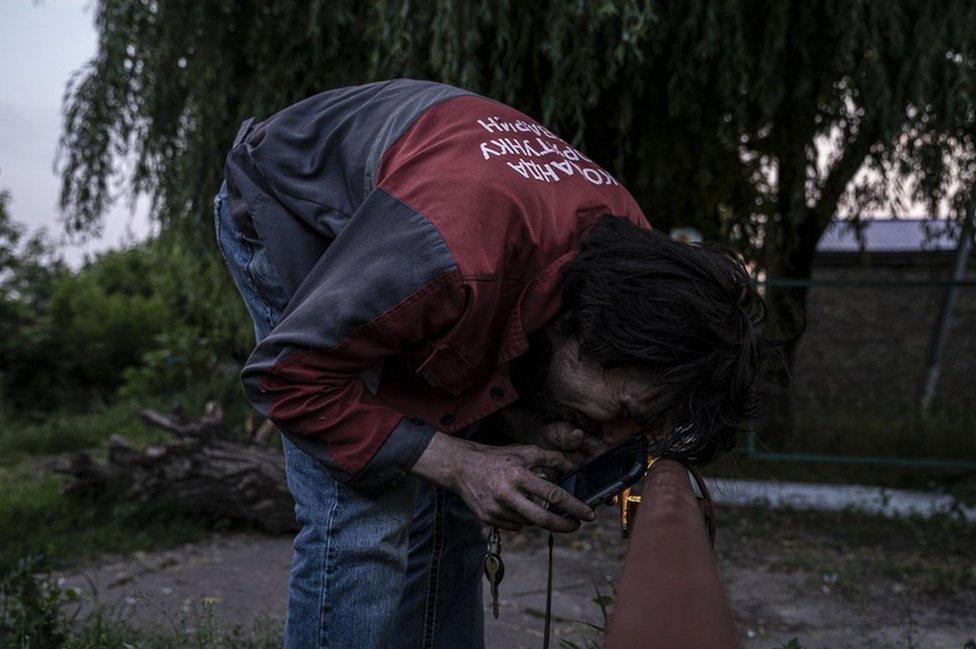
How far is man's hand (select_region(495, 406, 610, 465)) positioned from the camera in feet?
6.34

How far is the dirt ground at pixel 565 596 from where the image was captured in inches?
142

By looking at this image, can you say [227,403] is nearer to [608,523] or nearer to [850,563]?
[608,523]

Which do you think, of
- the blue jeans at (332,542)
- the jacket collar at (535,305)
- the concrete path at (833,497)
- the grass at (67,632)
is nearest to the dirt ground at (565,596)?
the grass at (67,632)

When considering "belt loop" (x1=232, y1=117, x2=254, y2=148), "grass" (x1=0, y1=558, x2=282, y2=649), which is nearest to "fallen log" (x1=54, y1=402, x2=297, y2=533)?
"grass" (x1=0, y1=558, x2=282, y2=649)

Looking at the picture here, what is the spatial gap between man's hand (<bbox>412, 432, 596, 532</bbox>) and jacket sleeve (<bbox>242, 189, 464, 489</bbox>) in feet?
0.15

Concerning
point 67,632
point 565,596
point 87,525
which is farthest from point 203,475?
point 67,632

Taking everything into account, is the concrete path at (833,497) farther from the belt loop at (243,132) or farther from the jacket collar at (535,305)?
the jacket collar at (535,305)

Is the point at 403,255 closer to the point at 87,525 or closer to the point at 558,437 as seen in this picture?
the point at 558,437

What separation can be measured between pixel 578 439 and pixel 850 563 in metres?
3.31

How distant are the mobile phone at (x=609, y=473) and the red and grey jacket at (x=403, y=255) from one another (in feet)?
0.74

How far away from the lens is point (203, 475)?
4.91 metres

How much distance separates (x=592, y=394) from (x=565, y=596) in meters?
2.46

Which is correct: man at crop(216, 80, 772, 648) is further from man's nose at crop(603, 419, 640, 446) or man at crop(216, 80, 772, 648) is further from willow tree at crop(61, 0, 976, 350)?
willow tree at crop(61, 0, 976, 350)

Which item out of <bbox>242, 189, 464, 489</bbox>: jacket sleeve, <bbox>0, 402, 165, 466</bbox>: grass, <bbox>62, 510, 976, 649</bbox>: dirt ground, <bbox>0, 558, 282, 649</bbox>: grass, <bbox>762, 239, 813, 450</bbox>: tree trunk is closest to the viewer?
<bbox>242, 189, 464, 489</bbox>: jacket sleeve
